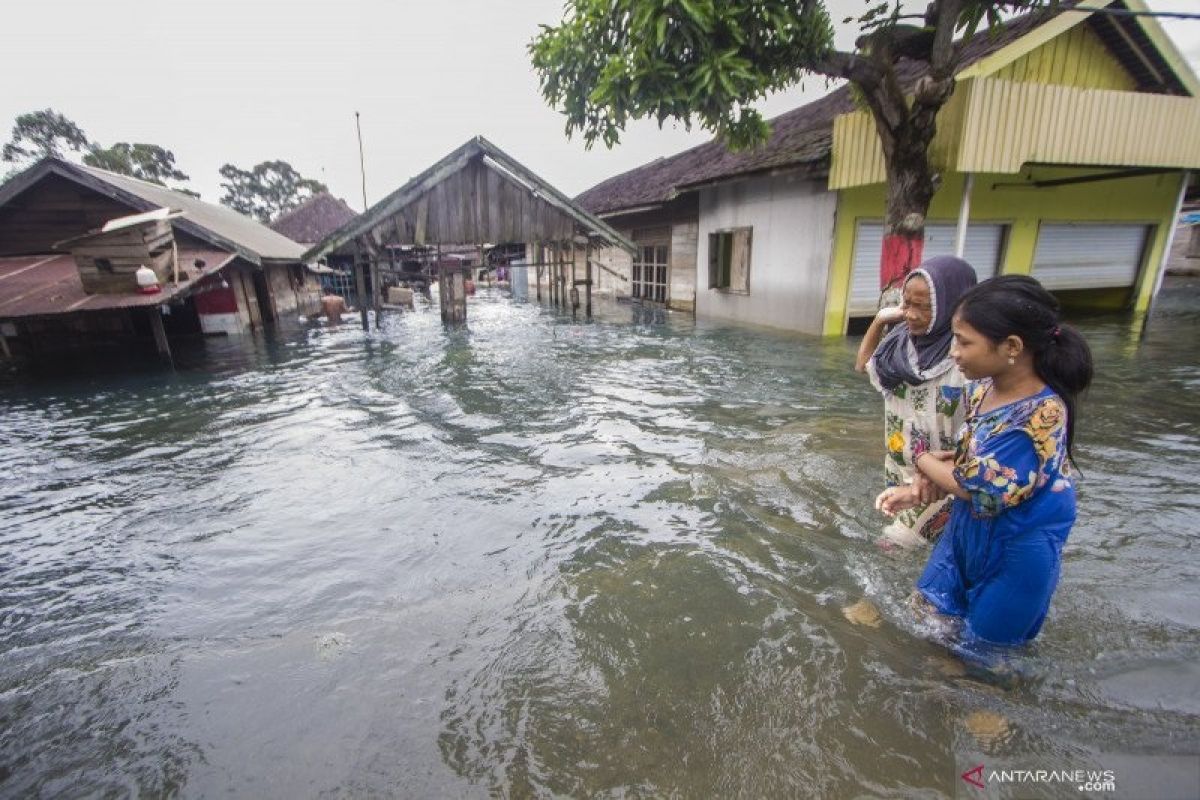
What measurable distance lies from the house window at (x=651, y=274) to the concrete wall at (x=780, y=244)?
331 cm

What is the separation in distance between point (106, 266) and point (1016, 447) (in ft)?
44.7

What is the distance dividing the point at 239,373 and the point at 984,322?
11.7 metres

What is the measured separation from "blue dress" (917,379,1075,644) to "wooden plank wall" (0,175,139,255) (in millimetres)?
17191

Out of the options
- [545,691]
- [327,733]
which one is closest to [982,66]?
[545,691]

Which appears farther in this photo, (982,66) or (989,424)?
(982,66)

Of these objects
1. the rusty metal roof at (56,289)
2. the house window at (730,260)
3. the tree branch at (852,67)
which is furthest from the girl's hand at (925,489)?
the house window at (730,260)

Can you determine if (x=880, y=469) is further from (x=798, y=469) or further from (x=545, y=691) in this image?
(x=545, y=691)

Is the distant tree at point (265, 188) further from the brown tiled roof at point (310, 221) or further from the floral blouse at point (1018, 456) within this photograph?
the floral blouse at point (1018, 456)

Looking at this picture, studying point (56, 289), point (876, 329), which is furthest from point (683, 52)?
point (56, 289)

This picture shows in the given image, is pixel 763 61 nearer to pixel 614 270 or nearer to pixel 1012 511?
pixel 1012 511

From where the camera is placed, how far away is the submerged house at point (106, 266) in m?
9.86

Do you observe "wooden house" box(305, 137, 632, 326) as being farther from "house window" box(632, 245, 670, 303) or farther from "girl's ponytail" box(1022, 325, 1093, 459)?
"girl's ponytail" box(1022, 325, 1093, 459)

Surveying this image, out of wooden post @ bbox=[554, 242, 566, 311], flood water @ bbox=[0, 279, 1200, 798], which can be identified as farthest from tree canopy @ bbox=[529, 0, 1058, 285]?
wooden post @ bbox=[554, 242, 566, 311]

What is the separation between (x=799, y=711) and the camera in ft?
7.84
